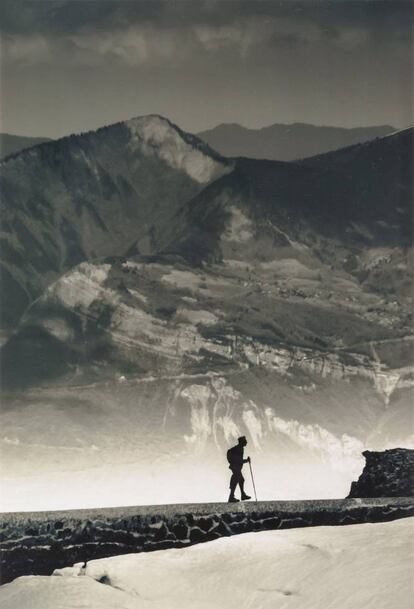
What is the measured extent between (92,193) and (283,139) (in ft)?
15.6

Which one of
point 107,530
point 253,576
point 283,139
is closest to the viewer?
point 253,576

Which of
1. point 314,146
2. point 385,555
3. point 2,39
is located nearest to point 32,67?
point 2,39

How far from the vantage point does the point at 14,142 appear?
32031 millimetres

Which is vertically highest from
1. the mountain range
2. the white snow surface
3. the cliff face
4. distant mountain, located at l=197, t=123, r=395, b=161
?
distant mountain, located at l=197, t=123, r=395, b=161

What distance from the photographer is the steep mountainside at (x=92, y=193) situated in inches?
1266

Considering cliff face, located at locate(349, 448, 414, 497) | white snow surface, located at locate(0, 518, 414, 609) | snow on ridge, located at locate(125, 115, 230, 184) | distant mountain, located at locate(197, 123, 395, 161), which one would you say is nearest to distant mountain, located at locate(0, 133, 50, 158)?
snow on ridge, located at locate(125, 115, 230, 184)

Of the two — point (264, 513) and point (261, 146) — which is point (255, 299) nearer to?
point (261, 146)

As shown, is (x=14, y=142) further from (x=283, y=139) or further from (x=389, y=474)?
(x=389, y=474)

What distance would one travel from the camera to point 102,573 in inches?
647

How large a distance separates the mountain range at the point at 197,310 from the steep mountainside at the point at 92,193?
0.04 meters

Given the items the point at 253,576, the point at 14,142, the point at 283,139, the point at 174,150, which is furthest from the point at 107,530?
the point at 174,150

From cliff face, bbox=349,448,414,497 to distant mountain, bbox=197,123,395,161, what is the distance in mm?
14723

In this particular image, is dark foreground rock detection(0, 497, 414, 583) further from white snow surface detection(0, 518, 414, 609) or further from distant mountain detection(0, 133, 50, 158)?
distant mountain detection(0, 133, 50, 158)

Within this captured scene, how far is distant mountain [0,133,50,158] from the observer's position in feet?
104
